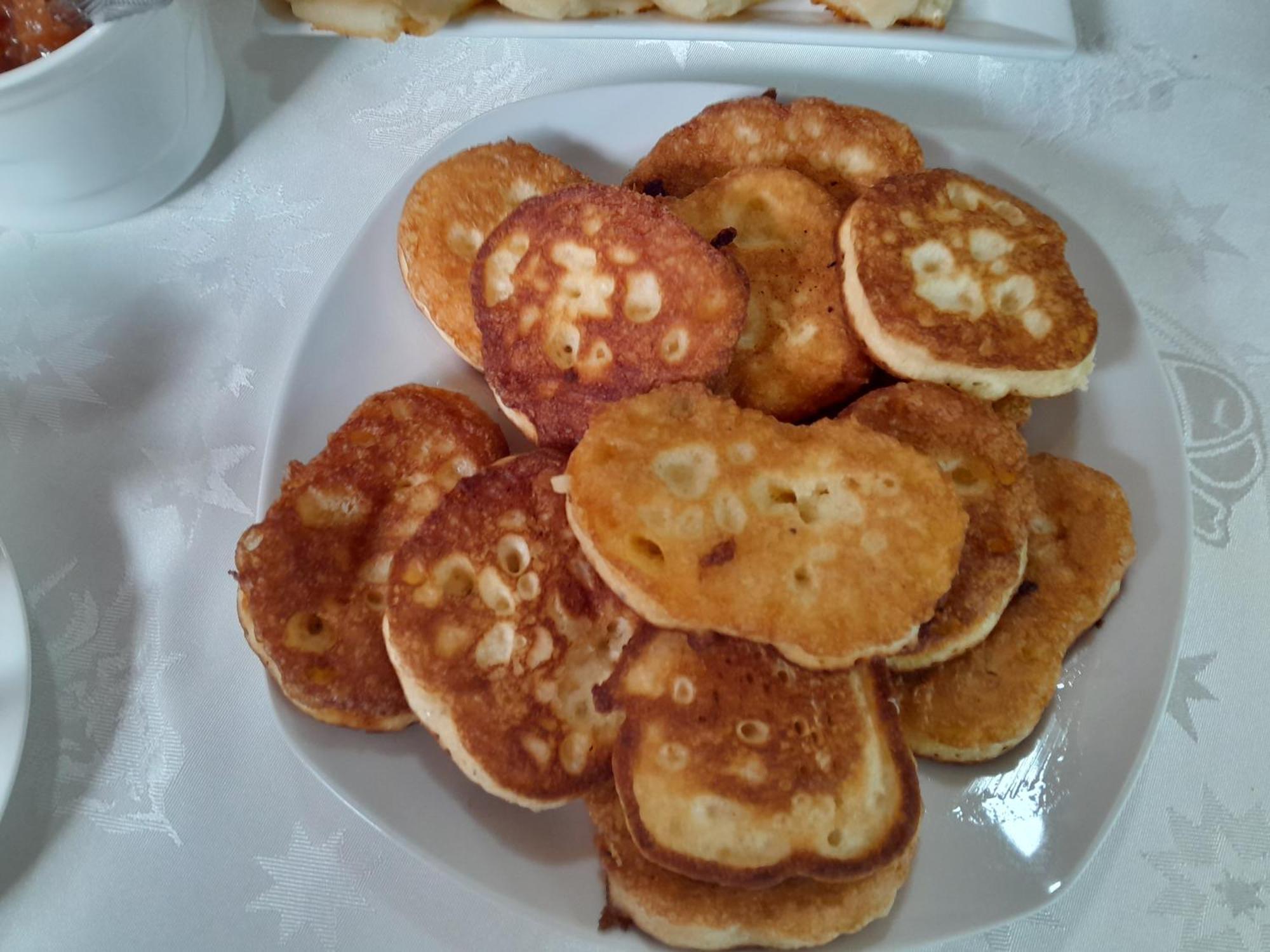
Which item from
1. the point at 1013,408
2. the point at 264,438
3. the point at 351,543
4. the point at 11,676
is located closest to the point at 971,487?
the point at 1013,408

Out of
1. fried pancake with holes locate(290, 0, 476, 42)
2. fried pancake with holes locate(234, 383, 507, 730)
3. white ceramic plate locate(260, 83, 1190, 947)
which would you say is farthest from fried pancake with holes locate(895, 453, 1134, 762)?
fried pancake with holes locate(290, 0, 476, 42)

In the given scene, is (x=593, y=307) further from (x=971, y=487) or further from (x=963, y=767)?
(x=963, y=767)

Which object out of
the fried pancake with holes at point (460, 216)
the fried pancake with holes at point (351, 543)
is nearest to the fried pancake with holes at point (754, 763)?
the fried pancake with holes at point (351, 543)

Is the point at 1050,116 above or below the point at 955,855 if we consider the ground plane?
above

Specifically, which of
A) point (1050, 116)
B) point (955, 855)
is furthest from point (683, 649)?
point (1050, 116)

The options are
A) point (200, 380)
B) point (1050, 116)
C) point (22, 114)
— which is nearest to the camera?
point (22, 114)

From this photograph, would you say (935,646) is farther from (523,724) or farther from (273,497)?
(273,497)

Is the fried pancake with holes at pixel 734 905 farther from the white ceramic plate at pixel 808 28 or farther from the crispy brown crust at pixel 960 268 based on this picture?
the white ceramic plate at pixel 808 28
